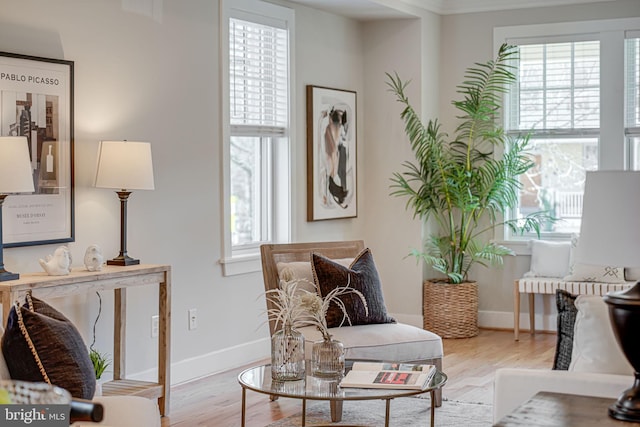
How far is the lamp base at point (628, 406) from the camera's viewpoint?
7.87 ft

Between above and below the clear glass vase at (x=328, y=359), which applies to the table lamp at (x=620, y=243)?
above

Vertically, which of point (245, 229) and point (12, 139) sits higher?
point (12, 139)

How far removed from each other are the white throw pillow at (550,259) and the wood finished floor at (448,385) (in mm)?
502

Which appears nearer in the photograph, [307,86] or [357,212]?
[307,86]

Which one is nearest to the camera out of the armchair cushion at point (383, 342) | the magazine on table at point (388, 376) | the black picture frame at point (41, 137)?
the magazine on table at point (388, 376)

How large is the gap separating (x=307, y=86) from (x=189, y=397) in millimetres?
2611

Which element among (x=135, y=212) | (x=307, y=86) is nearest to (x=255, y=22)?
(x=307, y=86)

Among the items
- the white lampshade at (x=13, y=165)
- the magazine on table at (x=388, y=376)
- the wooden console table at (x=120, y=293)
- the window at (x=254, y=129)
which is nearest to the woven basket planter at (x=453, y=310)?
the window at (x=254, y=129)

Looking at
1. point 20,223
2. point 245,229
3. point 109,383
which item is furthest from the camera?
point 245,229

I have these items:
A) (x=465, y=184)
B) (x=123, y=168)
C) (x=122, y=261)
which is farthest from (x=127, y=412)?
(x=465, y=184)

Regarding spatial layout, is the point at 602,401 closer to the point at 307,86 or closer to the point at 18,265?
the point at 18,265

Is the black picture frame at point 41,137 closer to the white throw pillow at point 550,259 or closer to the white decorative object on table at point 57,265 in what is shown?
the white decorative object on table at point 57,265

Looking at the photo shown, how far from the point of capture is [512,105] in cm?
728

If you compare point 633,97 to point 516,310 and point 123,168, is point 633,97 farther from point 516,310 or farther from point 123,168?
point 123,168
